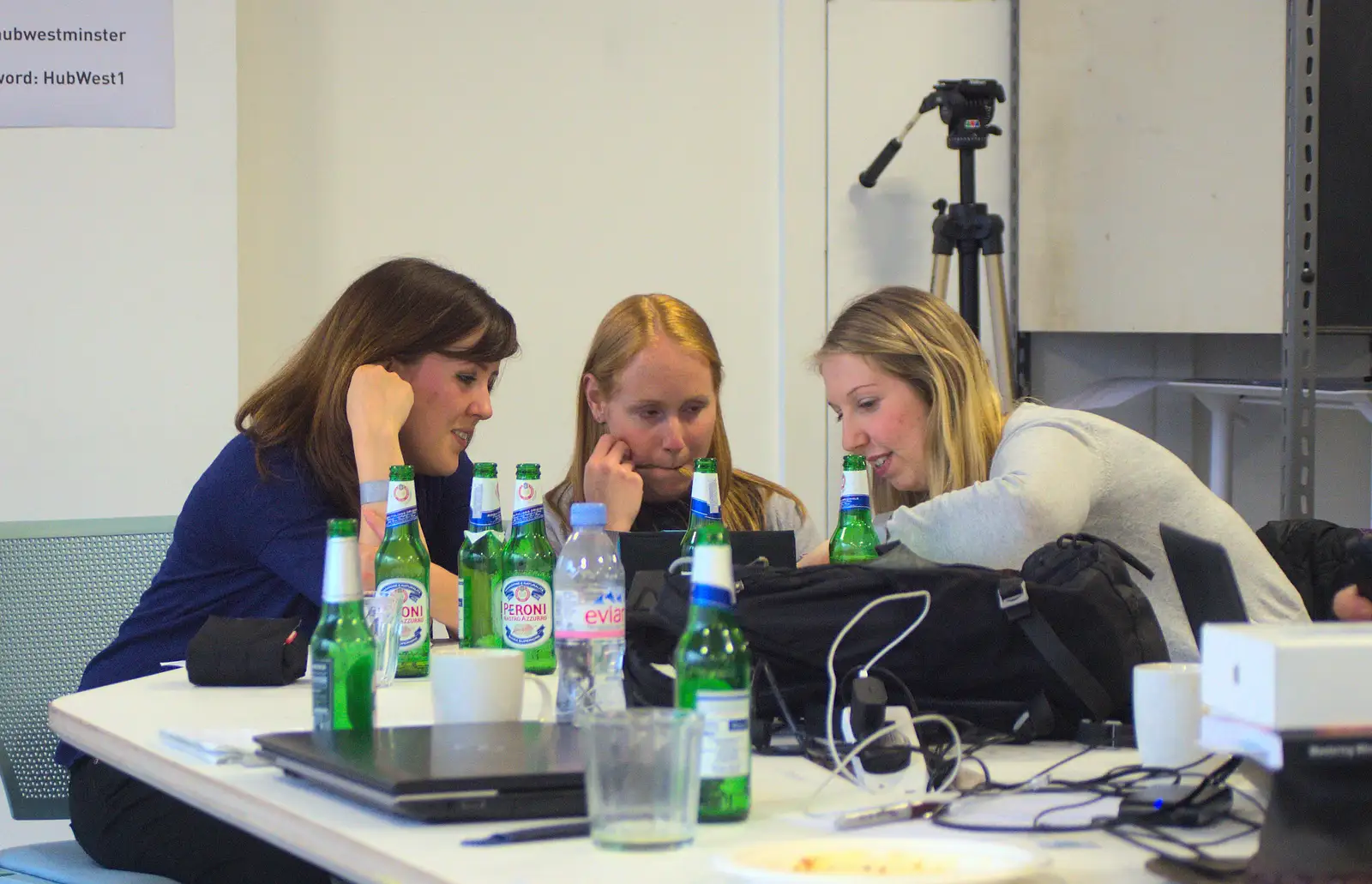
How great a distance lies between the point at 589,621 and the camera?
4.28ft

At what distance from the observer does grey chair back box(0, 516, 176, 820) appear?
198 centimetres

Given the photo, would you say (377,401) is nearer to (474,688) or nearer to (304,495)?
(304,495)

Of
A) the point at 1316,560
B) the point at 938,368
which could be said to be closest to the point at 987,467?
the point at 938,368

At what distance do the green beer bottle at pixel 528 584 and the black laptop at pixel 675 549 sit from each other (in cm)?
12

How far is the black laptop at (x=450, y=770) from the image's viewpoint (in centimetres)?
102

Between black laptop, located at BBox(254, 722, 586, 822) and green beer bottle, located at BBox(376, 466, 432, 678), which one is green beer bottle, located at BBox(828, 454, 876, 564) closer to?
green beer bottle, located at BBox(376, 466, 432, 678)

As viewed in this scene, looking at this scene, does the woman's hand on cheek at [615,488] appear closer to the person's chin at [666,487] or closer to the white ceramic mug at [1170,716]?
the person's chin at [666,487]

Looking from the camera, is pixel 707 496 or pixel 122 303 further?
pixel 122 303

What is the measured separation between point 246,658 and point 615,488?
33.8 inches

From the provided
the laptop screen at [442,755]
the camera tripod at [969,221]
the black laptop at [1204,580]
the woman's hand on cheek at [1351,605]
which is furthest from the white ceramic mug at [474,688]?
the camera tripod at [969,221]

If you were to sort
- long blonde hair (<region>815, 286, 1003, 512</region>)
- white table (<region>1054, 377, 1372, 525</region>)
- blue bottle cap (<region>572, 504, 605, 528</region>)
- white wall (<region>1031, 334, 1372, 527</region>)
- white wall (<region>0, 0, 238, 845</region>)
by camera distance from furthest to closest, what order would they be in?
white wall (<region>1031, 334, 1372, 527</region>)
white wall (<region>0, 0, 238, 845</region>)
white table (<region>1054, 377, 1372, 525</region>)
long blonde hair (<region>815, 286, 1003, 512</region>)
blue bottle cap (<region>572, 504, 605, 528</region>)

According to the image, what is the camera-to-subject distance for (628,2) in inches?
139

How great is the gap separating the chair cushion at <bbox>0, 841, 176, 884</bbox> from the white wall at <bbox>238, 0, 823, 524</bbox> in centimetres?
178

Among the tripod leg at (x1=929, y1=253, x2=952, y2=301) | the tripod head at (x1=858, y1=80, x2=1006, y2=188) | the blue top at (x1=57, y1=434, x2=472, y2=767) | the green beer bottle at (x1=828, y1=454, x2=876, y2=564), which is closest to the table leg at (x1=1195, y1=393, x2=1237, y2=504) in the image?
the tripod leg at (x1=929, y1=253, x2=952, y2=301)
